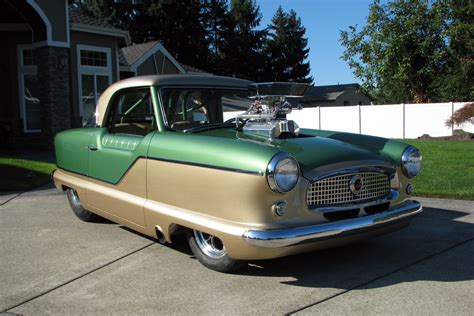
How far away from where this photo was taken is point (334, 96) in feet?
171

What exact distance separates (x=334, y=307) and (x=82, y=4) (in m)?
44.0

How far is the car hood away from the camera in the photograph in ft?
12.1

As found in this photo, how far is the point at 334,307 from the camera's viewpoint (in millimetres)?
3291

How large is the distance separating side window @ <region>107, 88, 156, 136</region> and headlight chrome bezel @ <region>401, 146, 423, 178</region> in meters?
2.31

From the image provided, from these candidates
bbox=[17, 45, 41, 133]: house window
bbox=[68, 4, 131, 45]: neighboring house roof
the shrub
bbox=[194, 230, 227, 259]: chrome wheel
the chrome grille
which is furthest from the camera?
the shrub

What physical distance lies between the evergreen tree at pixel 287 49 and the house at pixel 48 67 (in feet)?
120

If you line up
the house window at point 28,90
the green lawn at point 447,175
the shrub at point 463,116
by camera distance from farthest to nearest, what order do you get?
the shrub at point 463,116 < the house window at point 28,90 < the green lawn at point 447,175

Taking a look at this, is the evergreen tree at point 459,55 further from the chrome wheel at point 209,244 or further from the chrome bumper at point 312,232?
the chrome wheel at point 209,244

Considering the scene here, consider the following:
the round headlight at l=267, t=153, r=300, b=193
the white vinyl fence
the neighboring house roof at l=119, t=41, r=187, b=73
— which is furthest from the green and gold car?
the white vinyl fence

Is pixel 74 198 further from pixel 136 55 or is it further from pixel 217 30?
pixel 217 30

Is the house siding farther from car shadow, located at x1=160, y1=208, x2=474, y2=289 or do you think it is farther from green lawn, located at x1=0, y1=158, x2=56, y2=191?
car shadow, located at x1=160, y1=208, x2=474, y2=289

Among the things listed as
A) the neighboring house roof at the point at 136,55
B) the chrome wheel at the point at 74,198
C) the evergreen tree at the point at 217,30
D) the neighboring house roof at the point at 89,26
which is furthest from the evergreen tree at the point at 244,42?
the chrome wheel at the point at 74,198

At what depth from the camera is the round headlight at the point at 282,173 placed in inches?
134

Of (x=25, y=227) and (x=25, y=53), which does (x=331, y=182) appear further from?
(x=25, y=53)
